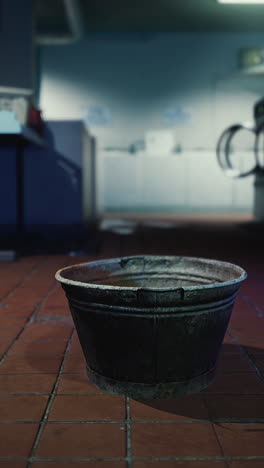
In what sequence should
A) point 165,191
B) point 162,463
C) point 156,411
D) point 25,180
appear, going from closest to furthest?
point 162,463 < point 156,411 < point 25,180 < point 165,191

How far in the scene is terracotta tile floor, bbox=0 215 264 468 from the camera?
3.43ft

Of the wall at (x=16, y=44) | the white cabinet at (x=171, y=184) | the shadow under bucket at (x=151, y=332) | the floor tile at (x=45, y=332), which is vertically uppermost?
the wall at (x=16, y=44)

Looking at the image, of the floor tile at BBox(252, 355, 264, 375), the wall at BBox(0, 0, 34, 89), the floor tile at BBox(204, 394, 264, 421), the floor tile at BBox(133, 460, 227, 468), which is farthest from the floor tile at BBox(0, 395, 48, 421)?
the wall at BBox(0, 0, 34, 89)

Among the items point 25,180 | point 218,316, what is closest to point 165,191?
point 25,180

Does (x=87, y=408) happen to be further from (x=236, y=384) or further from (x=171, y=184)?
(x=171, y=184)

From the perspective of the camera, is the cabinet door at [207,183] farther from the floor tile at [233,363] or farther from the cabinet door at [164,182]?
the floor tile at [233,363]

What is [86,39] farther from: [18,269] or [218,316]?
[218,316]

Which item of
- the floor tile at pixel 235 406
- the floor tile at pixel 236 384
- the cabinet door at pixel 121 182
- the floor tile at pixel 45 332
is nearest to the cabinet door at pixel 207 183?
the cabinet door at pixel 121 182

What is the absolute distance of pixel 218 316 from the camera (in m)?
1.34

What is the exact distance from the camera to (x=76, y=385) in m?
1.43

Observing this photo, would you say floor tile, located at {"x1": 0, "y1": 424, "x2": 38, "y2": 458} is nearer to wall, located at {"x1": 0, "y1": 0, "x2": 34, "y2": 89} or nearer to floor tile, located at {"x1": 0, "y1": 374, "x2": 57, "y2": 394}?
floor tile, located at {"x1": 0, "y1": 374, "x2": 57, "y2": 394}

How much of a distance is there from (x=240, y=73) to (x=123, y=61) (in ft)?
7.01

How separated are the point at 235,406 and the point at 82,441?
0.42 meters

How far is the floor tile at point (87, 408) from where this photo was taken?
4.01 ft
